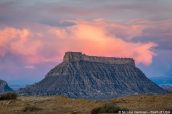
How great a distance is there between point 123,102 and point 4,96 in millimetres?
15473

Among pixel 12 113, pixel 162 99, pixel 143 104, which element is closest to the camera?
pixel 12 113

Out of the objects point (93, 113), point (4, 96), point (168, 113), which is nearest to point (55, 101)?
point (4, 96)

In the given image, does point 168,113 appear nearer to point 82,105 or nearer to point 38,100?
point 82,105

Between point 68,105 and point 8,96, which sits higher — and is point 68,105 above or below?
below

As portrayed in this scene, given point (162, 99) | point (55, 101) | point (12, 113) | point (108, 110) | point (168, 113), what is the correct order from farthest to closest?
point (55, 101) < point (162, 99) < point (12, 113) < point (108, 110) < point (168, 113)

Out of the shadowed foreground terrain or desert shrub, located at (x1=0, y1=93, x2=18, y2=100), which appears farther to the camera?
desert shrub, located at (x1=0, y1=93, x2=18, y2=100)

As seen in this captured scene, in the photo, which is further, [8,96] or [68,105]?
[8,96]

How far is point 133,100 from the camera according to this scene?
4634 cm

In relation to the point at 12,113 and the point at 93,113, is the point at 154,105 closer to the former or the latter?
the point at 93,113

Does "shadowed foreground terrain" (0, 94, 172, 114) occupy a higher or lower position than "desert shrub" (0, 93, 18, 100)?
lower

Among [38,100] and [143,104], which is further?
[38,100]

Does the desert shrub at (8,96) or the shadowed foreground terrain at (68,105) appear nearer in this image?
the shadowed foreground terrain at (68,105)

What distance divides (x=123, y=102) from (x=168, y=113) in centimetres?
1460

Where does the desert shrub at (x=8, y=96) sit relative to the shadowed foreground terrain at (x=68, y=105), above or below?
above
